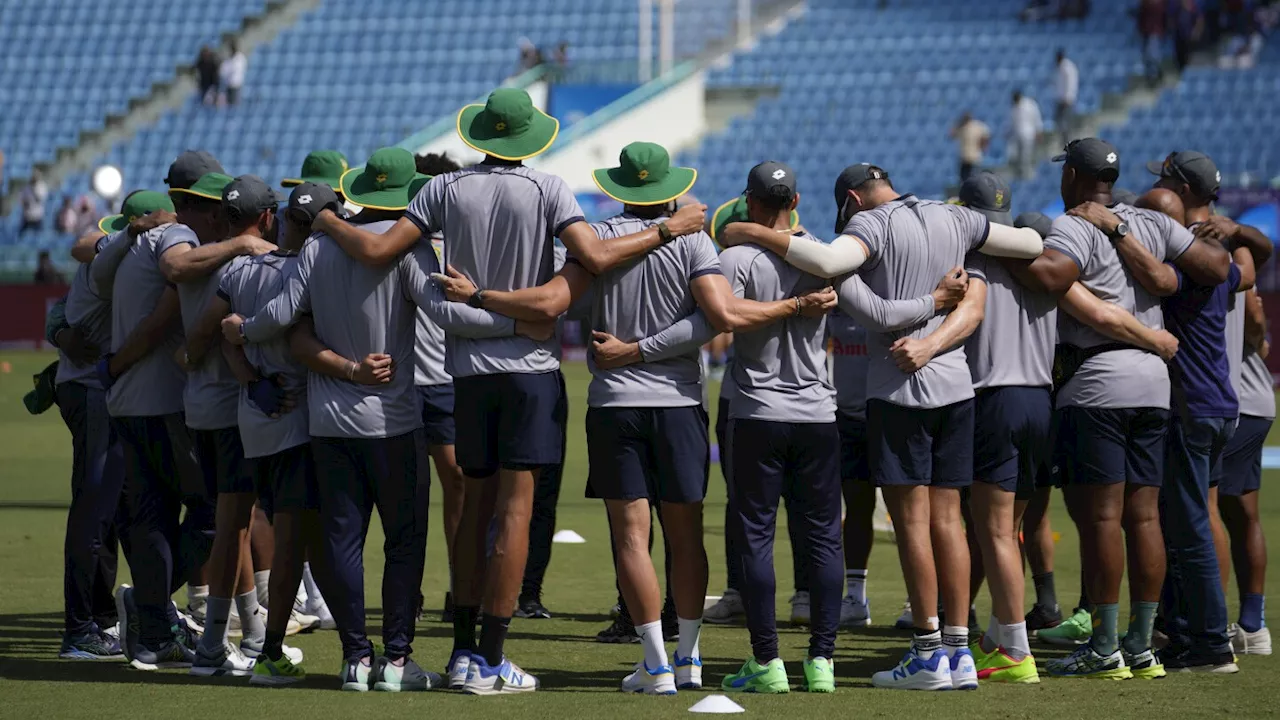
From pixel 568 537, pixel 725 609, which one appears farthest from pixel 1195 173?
pixel 568 537

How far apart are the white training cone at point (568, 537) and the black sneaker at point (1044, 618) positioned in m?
3.75

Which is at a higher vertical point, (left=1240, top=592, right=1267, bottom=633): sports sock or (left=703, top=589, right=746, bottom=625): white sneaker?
(left=1240, top=592, right=1267, bottom=633): sports sock

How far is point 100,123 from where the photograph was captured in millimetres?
37375

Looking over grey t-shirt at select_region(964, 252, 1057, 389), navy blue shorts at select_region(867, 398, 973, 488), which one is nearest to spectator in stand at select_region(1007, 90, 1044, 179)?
grey t-shirt at select_region(964, 252, 1057, 389)

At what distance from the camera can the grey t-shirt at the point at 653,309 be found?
23.7ft

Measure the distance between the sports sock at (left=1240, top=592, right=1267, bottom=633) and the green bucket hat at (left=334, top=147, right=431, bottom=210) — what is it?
4.18m


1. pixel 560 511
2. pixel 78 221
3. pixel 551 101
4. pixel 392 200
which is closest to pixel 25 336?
pixel 78 221

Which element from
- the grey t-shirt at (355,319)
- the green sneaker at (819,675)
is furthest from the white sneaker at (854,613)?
the grey t-shirt at (355,319)

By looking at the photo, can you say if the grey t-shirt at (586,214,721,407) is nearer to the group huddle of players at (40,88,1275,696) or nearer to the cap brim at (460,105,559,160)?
the group huddle of players at (40,88,1275,696)

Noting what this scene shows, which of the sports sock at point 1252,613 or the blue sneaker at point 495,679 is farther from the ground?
the blue sneaker at point 495,679

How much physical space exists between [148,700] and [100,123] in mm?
32274

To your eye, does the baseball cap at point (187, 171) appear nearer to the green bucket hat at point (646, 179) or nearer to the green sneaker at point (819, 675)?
the green bucket hat at point (646, 179)

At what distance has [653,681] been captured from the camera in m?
7.17

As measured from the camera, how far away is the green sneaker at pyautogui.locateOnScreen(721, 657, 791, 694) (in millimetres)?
7203
